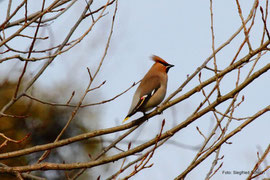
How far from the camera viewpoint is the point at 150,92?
4613 mm

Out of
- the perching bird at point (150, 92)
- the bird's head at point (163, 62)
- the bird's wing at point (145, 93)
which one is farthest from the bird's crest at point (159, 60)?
the bird's wing at point (145, 93)

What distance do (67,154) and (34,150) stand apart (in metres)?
6.95

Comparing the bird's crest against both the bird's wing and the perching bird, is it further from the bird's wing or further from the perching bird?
the bird's wing

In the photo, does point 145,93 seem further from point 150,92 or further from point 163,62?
point 163,62

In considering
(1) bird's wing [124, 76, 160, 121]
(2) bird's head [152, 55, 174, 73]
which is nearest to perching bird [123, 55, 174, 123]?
(1) bird's wing [124, 76, 160, 121]

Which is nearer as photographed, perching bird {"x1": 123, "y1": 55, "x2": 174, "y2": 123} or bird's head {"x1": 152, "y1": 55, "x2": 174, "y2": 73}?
perching bird {"x1": 123, "y1": 55, "x2": 174, "y2": 123}

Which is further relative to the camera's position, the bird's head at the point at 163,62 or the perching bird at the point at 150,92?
the bird's head at the point at 163,62

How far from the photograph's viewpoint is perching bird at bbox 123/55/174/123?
176 inches

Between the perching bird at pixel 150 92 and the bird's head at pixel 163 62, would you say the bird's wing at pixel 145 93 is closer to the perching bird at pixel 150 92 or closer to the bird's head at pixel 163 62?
the perching bird at pixel 150 92

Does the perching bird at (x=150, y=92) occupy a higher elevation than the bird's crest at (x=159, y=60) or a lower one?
lower

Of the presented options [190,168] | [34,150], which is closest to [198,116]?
[190,168]

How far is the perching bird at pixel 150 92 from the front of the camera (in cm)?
448

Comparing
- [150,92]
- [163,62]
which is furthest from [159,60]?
[150,92]

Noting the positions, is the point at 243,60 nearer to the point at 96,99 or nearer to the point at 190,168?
the point at 190,168
